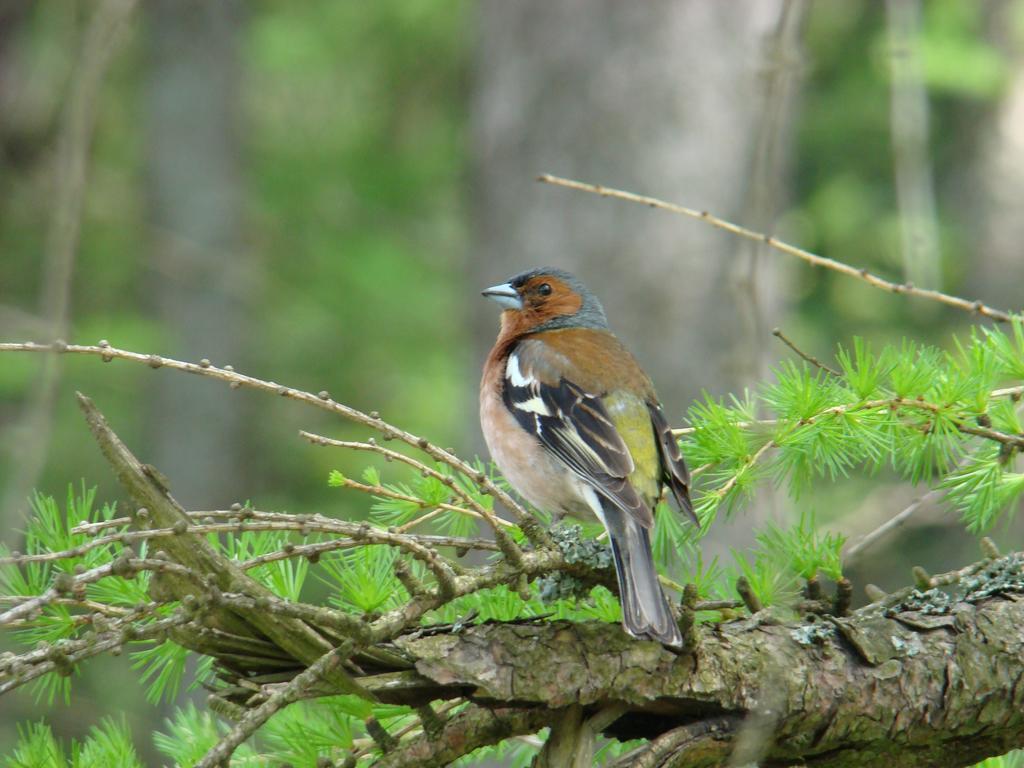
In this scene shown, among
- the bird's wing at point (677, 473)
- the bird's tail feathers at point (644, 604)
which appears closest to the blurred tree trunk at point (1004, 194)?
the bird's wing at point (677, 473)

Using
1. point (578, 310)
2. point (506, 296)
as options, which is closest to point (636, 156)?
point (578, 310)

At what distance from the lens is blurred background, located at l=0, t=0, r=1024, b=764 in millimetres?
7508

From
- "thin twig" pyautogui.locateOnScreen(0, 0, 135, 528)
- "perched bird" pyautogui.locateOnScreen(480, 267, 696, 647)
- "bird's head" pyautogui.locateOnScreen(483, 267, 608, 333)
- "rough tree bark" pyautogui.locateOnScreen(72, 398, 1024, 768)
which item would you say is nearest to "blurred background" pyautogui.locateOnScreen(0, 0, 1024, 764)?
"thin twig" pyautogui.locateOnScreen(0, 0, 135, 528)

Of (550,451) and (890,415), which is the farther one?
(550,451)

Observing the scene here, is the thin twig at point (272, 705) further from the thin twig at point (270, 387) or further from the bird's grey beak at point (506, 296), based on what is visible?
the bird's grey beak at point (506, 296)

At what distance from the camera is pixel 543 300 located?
18.5 feet

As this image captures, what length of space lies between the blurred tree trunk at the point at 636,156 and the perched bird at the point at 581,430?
2.32 metres

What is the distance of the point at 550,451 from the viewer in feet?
13.5

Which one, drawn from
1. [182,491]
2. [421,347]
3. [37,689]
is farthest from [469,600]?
[421,347]

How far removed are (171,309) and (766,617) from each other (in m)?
10.2

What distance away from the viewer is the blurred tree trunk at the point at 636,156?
732cm

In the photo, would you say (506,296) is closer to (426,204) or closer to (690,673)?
(690,673)

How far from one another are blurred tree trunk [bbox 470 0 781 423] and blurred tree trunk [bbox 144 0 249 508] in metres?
4.74

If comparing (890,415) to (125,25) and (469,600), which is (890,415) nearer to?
(469,600)
